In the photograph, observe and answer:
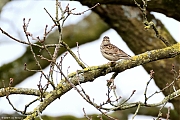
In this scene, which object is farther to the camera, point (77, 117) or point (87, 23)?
point (87, 23)

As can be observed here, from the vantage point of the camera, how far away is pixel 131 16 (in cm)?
591

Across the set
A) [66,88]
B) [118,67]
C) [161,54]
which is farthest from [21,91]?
[161,54]

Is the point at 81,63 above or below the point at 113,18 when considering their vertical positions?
below

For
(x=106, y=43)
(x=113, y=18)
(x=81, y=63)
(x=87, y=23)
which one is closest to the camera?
(x=81, y=63)

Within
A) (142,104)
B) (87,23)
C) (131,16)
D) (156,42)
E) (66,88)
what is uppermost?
(87,23)

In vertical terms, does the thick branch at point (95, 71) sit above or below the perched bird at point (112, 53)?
below

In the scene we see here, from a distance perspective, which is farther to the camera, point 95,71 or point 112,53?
point 112,53

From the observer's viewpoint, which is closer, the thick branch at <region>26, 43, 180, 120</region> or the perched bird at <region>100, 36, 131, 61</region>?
the thick branch at <region>26, 43, 180, 120</region>

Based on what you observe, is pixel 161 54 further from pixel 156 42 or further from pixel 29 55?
pixel 29 55

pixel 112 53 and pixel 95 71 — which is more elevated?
pixel 112 53

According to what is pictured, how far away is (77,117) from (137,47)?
1847 mm

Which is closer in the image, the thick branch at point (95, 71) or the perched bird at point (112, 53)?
the thick branch at point (95, 71)

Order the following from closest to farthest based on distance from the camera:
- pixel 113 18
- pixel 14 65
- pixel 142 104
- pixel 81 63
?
pixel 142 104 → pixel 81 63 → pixel 113 18 → pixel 14 65

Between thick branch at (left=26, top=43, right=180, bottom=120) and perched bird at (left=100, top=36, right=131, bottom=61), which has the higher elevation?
perched bird at (left=100, top=36, right=131, bottom=61)
